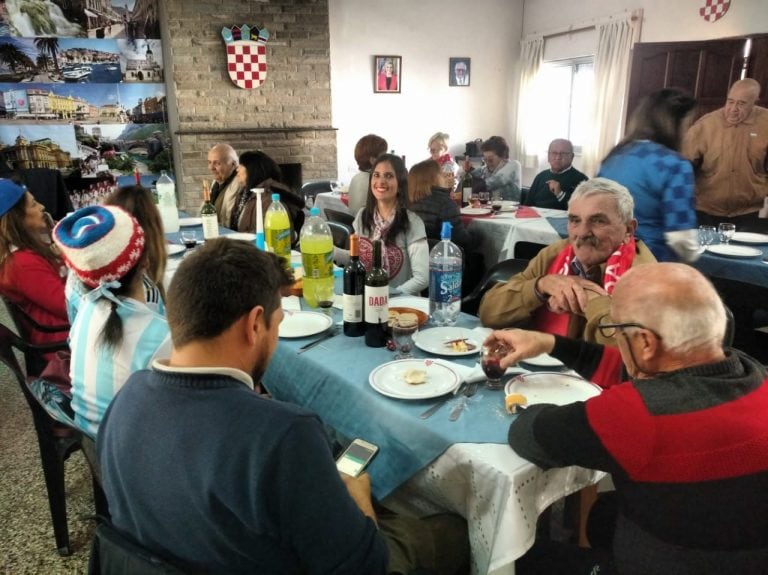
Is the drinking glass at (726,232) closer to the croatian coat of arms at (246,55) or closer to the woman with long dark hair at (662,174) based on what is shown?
the woman with long dark hair at (662,174)

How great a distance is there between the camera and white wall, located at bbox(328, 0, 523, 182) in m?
6.82

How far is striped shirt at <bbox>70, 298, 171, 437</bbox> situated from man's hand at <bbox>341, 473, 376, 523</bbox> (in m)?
0.52

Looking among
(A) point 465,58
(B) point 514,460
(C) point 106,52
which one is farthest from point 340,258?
(A) point 465,58

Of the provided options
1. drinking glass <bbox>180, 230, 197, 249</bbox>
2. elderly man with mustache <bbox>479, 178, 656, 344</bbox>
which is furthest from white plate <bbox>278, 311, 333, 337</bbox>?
drinking glass <bbox>180, 230, 197, 249</bbox>

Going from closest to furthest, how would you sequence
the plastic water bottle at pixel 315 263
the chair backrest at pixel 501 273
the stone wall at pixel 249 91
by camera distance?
1. the plastic water bottle at pixel 315 263
2. the chair backrest at pixel 501 273
3. the stone wall at pixel 249 91

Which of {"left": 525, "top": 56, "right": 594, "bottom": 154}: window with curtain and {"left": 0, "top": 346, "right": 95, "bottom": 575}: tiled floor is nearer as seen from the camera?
{"left": 0, "top": 346, "right": 95, "bottom": 575}: tiled floor

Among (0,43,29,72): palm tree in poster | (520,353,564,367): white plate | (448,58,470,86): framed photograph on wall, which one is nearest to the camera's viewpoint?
(520,353,564,367): white plate

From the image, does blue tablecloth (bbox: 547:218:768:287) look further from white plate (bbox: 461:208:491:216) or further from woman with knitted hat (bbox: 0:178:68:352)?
woman with knitted hat (bbox: 0:178:68:352)

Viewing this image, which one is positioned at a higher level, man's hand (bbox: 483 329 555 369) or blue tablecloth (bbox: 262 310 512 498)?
man's hand (bbox: 483 329 555 369)

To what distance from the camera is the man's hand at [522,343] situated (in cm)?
141

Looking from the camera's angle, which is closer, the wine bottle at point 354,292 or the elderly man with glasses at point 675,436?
the elderly man with glasses at point 675,436

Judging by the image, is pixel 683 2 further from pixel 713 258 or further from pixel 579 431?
pixel 579 431

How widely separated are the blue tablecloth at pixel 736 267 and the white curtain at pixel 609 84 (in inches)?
138

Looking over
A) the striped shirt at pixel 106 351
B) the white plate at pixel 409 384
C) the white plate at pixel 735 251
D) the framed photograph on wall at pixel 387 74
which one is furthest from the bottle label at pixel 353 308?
the framed photograph on wall at pixel 387 74
